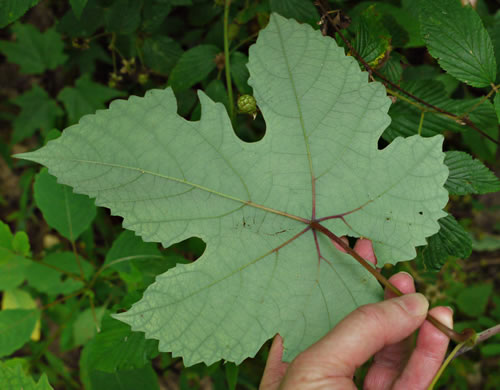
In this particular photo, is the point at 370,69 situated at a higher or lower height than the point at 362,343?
higher

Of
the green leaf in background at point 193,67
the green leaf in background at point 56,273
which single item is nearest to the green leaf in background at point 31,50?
the green leaf in background at point 193,67

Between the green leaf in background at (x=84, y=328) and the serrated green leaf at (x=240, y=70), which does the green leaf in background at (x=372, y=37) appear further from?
the green leaf in background at (x=84, y=328)

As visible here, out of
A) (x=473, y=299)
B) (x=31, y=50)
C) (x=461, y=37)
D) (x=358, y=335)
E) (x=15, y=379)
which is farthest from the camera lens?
(x=473, y=299)

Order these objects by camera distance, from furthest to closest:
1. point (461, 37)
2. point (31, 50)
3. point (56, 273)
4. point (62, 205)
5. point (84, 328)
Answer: point (31, 50) → point (84, 328) → point (56, 273) → point (62, 205) → point (461, 37)

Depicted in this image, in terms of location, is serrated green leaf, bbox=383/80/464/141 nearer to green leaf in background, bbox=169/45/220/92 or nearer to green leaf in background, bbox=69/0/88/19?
green leaf in background, bbox=169/45/220/92

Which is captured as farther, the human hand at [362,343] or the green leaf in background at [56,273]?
the green leaf in background at [56,273]

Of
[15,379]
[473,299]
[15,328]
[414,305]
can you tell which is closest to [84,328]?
[15,328]

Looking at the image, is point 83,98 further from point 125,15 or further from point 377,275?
point 377,275

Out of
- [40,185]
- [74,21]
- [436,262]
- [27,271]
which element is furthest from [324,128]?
[27,271]
